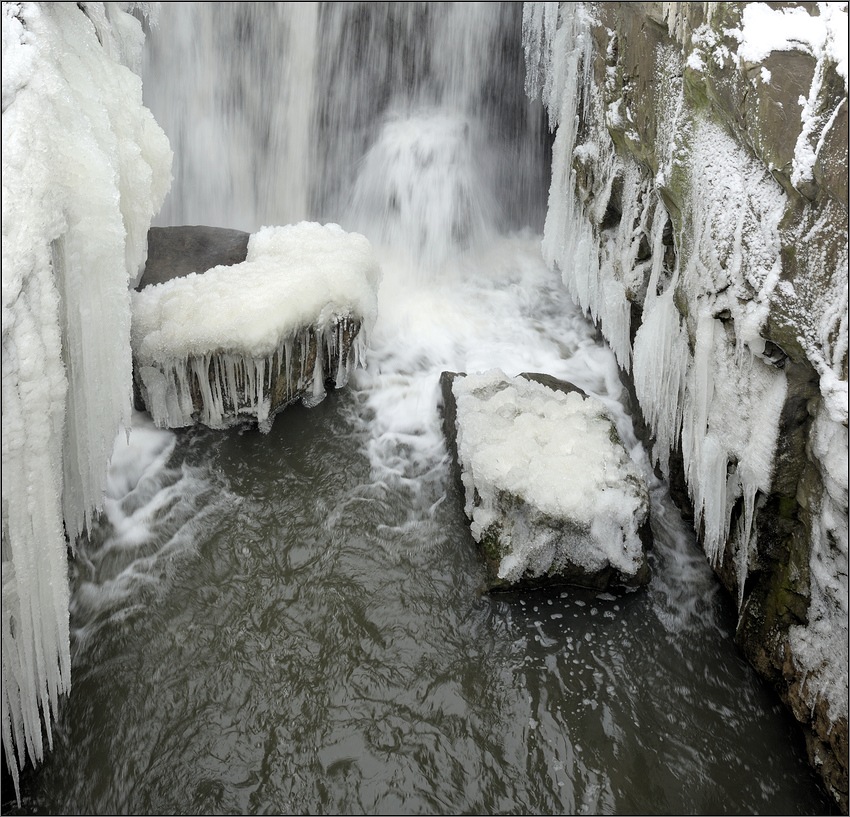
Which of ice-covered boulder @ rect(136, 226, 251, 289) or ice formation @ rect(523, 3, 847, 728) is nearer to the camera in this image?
ice formation @ rect(523, 3, 847, 728)

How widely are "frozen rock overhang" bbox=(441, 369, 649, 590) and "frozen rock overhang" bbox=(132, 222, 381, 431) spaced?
1.24 m

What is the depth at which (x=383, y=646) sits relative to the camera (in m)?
3.40

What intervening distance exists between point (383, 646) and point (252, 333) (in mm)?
2155

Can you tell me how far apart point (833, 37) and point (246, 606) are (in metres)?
3.72

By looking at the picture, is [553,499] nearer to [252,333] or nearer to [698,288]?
[698,288]

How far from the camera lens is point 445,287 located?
252 inches

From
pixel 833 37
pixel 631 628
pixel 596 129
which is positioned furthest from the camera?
pixel 596 129

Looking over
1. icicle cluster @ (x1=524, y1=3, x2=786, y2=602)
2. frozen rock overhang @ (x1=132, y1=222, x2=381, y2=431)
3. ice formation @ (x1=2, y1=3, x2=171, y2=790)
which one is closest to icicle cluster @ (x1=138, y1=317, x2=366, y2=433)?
frozen rock overhang @ (x1=132, y1=222, x2=381, y2=431)

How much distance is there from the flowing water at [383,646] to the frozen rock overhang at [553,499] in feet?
0.58

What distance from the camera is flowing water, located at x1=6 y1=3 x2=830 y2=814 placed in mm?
2869

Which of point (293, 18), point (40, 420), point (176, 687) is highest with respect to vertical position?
point (293, 18)

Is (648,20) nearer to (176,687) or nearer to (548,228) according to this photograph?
(548,228)

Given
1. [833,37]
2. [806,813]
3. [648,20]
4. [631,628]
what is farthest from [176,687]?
[648,20]

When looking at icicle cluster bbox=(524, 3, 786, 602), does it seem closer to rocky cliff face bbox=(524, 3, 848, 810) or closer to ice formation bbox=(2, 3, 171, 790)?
rocky cliff face bbox=(524, 3, 848, 810)
